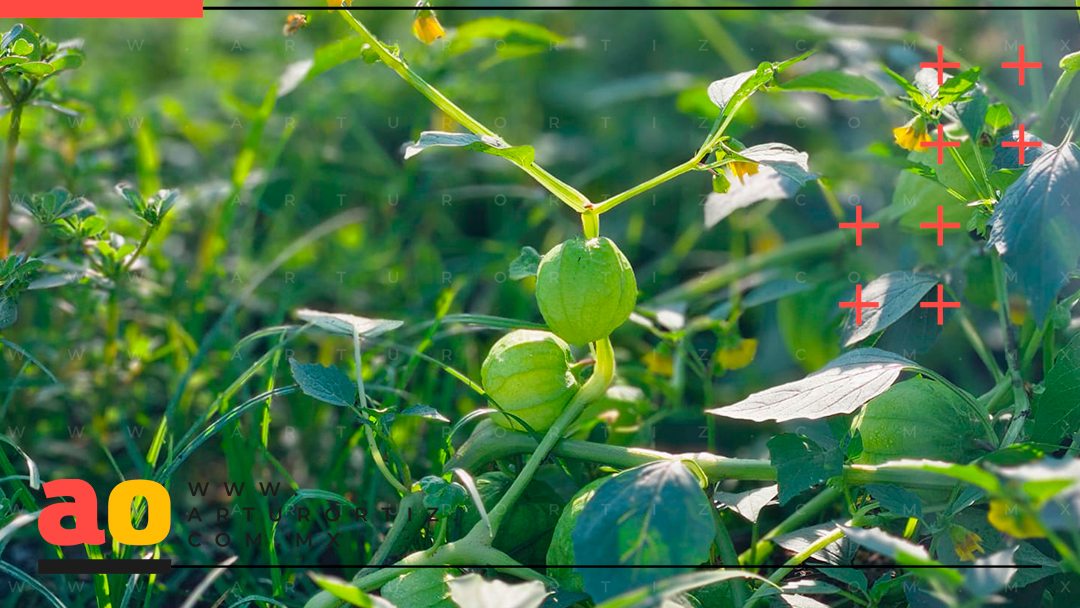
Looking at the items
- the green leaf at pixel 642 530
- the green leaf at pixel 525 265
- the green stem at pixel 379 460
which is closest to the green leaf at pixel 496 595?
the green leaf at pixel 642 530

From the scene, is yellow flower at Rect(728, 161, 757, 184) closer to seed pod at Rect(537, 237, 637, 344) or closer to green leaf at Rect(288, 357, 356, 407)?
seed pod at Rect(537, 237, 637, 344)

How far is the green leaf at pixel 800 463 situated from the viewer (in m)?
0.69

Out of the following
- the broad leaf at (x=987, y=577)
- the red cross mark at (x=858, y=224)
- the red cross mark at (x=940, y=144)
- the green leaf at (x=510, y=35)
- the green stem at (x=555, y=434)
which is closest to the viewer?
the broad leaf at (x=987, y=577)

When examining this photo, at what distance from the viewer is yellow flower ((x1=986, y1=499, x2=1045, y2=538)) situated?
22.6 inches

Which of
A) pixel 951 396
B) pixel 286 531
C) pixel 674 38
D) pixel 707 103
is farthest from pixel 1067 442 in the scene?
pixel 674 38

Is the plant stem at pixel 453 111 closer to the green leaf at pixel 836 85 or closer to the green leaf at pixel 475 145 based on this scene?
the green leaf at pixel 475 145

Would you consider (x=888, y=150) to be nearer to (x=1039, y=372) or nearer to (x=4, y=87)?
(x=1039, y=372)

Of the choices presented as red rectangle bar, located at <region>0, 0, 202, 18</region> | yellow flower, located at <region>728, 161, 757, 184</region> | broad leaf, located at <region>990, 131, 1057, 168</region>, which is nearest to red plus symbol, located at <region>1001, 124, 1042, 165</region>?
broad leaf, located at <region>990, 131, 1057, 168</region>

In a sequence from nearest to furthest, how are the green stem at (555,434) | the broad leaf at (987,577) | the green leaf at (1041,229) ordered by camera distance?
1. the broad leaf at (987,577)
2. the green leaf at (1041,229)
3. the green stem at (555,434)

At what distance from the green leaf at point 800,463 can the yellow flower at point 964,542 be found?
10 centimetres

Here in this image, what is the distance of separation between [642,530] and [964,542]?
0.28m

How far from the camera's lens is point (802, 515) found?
2.68 feet

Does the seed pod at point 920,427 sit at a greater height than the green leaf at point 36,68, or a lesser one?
lesser

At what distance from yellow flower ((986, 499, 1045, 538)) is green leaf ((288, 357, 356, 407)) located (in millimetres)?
494
